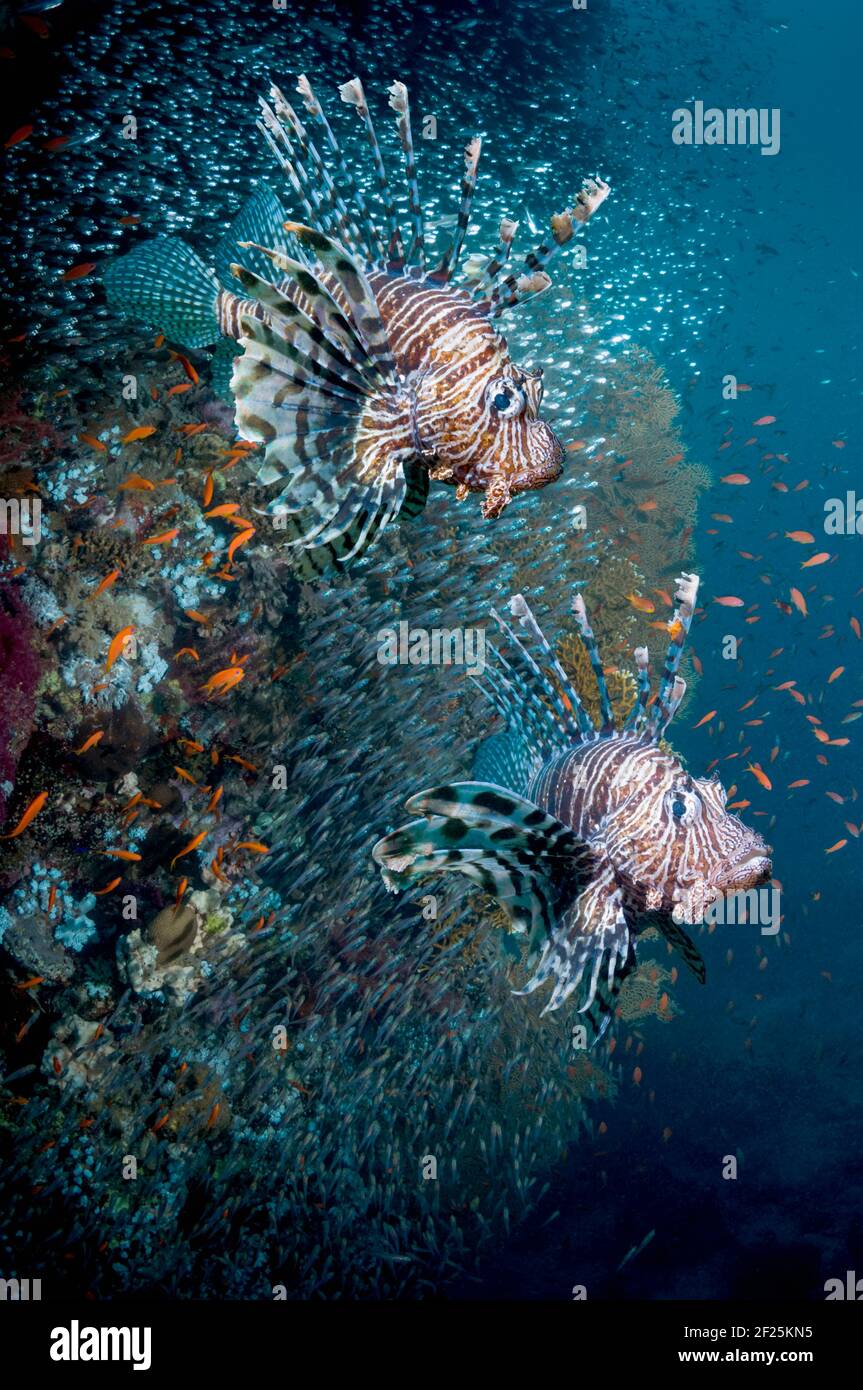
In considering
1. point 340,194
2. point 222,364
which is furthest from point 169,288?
point 340,194

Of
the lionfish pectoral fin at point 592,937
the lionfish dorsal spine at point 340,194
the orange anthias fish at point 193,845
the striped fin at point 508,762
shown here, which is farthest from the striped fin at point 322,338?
the orange anthias fish at point 193,845

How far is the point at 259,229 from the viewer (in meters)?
3.25

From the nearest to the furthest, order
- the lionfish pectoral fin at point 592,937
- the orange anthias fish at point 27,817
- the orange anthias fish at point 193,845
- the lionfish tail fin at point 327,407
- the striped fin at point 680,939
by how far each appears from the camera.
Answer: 1. the lionfish tail fin at point 327,407
2. the lionfish pectoral fin at point 592,937
3. the striped fin at point 680,939
4. the orange anthias fish at point 27,817
5. the orange anthias fish at point 193,845

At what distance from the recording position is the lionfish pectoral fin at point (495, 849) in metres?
1.94

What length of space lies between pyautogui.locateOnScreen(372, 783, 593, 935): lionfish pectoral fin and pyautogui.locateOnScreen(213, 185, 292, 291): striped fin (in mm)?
2433

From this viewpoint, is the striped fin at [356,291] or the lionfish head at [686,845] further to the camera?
the lionfish head at [686,845]

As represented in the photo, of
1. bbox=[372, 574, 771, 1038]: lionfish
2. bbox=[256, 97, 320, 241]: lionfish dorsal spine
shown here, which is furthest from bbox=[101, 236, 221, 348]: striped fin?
bbox=[372, 574, 771, 1038]: lionfish

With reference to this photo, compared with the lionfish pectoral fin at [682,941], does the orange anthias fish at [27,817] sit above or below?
above

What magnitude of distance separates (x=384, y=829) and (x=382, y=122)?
28.8 feet

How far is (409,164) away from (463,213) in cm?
24

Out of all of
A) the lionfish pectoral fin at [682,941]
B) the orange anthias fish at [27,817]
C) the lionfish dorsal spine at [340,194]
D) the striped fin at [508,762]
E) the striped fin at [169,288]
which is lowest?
the lionfish pectoral fin at [682,941]

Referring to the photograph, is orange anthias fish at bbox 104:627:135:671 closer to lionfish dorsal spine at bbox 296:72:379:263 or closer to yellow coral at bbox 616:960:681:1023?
lionfish dorsal spine at bbox 296:72:379:263

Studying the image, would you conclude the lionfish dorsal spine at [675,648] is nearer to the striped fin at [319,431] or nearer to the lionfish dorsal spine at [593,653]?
the lionfish dorsal spine at [593,653]

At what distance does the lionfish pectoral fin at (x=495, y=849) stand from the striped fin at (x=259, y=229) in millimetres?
2433
